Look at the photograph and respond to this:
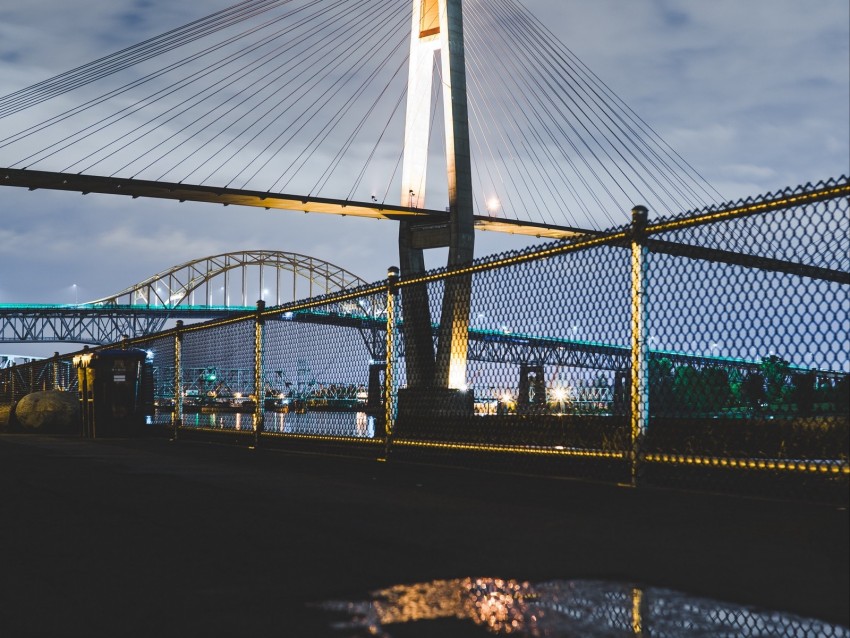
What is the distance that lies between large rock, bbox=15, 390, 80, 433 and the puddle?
19.9m

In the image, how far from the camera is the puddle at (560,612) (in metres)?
2.77

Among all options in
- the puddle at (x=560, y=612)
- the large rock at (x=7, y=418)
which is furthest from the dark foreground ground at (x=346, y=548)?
the large rock at (x=7, y=418)

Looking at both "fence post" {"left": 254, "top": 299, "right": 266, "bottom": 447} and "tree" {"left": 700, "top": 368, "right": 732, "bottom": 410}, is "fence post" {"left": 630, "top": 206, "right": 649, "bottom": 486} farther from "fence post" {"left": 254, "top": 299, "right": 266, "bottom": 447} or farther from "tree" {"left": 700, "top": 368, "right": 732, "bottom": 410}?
"fence post" {"left": 254, "top": 299, "right": 266, "bottom": 447}

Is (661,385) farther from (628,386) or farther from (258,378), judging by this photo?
(258,378)

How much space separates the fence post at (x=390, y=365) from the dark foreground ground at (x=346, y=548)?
272cm

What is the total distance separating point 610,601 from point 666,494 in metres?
3.03

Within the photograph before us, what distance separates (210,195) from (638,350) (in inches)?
1693

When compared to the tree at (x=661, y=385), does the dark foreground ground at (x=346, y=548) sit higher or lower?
lower

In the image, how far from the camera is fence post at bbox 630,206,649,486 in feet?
21.1

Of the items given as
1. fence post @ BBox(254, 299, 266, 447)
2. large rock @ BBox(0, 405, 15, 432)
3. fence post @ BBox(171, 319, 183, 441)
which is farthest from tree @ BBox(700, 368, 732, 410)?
large rock @ BBox(0, 405, 15, 432)

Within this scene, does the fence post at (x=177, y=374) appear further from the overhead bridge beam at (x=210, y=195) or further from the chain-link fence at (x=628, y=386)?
the overhead bridge beam at (x=210, y=195)

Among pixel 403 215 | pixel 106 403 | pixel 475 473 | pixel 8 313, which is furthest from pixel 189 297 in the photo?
pixel 475 473

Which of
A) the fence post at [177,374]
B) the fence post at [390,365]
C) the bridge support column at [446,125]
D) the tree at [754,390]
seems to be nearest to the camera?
the tree at [754,390]

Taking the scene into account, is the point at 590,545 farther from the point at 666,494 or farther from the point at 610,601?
the point at 666,494
